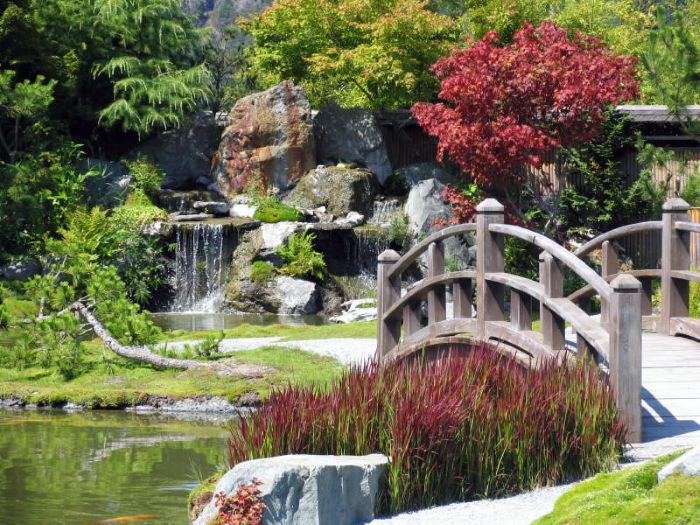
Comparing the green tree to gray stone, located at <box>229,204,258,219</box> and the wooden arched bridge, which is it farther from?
the wooden arched bridge

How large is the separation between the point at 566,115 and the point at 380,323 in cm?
1090

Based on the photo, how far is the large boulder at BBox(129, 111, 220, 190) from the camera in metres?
29.0

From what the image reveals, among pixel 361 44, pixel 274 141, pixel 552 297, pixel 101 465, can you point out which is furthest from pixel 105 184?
pixel 552 297

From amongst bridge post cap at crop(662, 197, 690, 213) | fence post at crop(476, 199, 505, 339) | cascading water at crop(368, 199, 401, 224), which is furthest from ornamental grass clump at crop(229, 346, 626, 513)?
cascading water at crop(368, 199, 401, 224)

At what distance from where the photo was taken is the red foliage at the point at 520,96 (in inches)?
845

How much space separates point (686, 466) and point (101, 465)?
19.7 feet

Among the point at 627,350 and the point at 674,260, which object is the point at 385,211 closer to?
the point at 674,260

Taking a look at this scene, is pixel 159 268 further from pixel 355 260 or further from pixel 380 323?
pixel 380 323

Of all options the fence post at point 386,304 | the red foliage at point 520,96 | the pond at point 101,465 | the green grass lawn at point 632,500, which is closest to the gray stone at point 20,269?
the red foliage at point 520,96

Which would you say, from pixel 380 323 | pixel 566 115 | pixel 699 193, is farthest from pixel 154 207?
pixel 380 323

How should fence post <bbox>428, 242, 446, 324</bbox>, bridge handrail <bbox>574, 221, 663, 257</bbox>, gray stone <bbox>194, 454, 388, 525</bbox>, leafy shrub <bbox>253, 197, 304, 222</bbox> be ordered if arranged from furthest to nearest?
leafy shrub <bbox>253, 197, 304, 222</bbox>, bridge handrail <bbox>574, 221, 663, 257</bbox>, fence post <bbox>428, 242, 446, 324</bbox>, gray stone <bbox>194, 454, 388, 525</bbox>

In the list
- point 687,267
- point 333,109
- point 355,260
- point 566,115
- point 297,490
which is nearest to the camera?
point 297,490

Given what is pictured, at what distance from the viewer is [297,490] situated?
266 inches

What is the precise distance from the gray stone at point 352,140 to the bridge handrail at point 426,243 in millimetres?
16161
